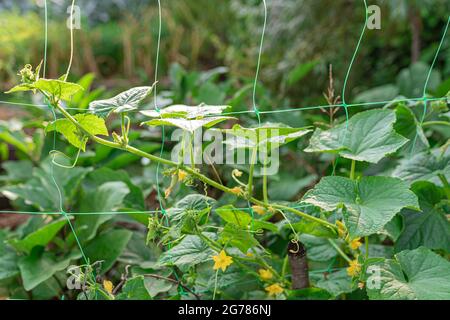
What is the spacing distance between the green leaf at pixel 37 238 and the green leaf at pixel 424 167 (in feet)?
2.25

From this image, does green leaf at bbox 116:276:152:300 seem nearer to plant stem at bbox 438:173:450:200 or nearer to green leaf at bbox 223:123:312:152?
green leaf at bbox 223:123:312:152

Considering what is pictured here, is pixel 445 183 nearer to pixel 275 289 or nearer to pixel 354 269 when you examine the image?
pixel 354 269

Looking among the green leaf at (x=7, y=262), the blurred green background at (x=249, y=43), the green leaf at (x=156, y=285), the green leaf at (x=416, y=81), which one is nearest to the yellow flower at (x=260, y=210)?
the green leaf at (x=156, y=285)

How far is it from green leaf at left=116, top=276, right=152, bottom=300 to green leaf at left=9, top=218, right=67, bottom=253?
0.26 metres

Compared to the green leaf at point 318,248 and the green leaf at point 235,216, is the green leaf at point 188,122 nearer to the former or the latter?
the green leaf at point 235,216

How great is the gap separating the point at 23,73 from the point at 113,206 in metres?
0.50

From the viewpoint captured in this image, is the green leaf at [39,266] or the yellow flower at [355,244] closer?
the yellow flower at [355,244]

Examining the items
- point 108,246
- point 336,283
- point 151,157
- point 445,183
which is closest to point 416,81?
point 445,183

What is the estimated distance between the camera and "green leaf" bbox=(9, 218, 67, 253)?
4.00 feet

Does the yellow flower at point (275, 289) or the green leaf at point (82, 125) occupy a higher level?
the green leaf at point (82, 125)

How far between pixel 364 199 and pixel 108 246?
0.60 metres

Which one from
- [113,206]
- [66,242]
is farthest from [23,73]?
[66,242]

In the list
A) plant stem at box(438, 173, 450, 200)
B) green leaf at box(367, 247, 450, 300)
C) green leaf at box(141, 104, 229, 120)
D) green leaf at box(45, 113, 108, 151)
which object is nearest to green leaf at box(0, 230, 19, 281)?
green leaf at box(45, 113, 108, 151)

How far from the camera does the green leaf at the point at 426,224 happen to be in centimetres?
106
